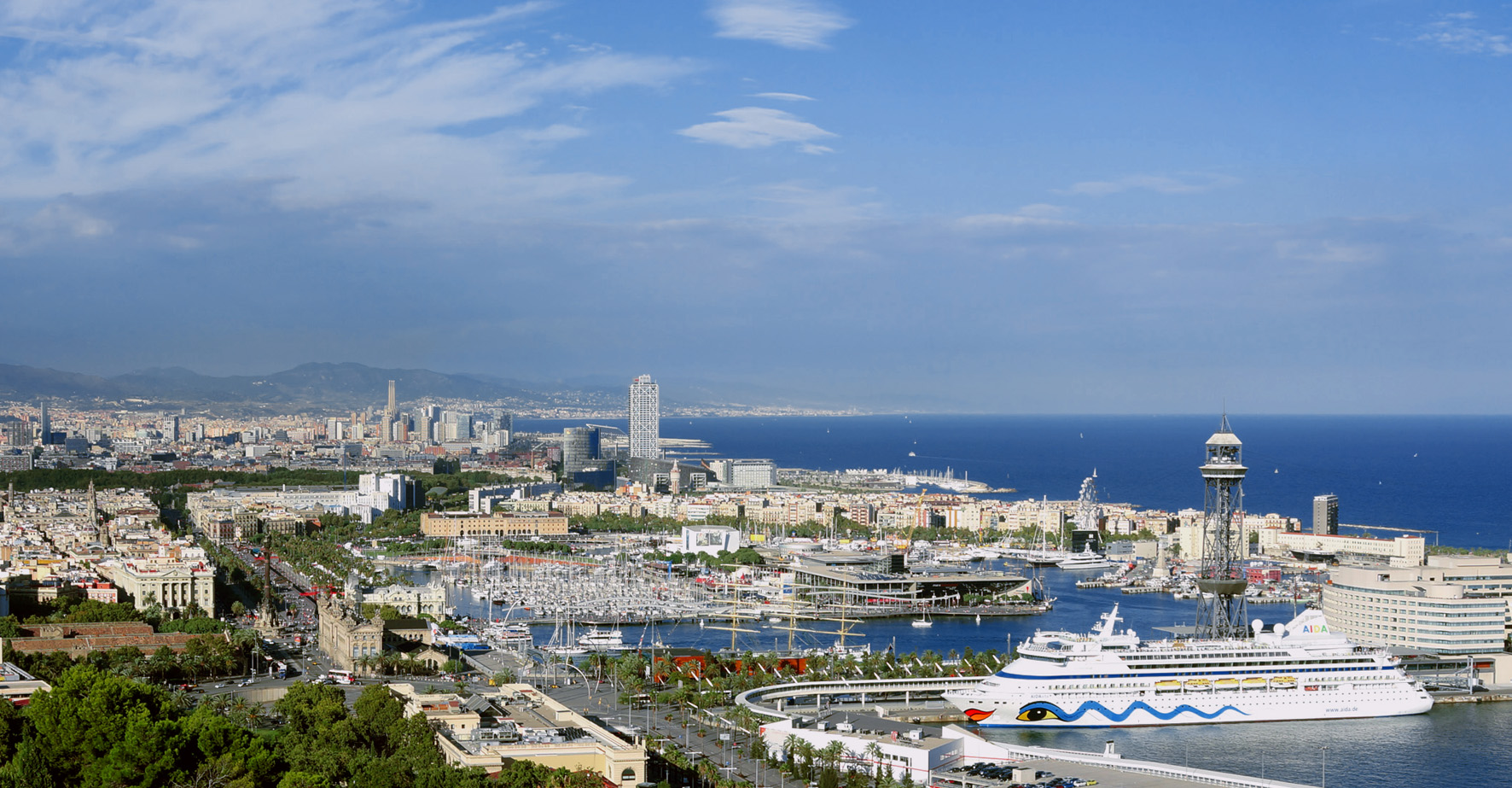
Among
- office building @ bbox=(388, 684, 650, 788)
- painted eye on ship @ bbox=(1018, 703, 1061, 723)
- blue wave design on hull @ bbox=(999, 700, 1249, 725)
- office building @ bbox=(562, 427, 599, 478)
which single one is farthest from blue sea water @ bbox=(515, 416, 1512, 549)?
office building @ bbox=(388, 684, 650, 788)

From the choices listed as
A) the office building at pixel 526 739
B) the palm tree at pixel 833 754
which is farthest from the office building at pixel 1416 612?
the office building at pixel 526 739

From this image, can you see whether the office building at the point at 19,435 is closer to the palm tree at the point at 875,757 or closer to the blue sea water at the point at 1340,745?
the blue sea water at the point at 1340,745

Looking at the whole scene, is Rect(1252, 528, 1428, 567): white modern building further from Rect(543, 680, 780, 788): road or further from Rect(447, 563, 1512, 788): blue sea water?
Rect(543, 680, 780, 788): road

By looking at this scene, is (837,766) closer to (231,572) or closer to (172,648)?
(172,648)

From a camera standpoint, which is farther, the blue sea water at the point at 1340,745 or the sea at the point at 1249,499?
the sea at the point at 1249,499

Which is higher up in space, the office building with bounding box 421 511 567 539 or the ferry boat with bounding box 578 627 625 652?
the office building with bounding box 421 511 567 539

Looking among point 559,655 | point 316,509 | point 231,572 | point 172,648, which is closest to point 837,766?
point 559,655
